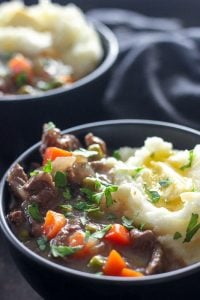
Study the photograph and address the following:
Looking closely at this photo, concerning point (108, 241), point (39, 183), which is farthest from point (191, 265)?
point (39, 183)

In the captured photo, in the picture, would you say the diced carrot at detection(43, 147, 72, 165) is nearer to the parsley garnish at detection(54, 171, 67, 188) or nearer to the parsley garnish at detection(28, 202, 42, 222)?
the parsley garnish at detection(54, 171, 67, 188)

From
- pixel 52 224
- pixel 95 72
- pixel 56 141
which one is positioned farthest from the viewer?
pixel 95 72

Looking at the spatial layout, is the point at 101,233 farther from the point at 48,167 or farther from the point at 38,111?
the point at 38,111

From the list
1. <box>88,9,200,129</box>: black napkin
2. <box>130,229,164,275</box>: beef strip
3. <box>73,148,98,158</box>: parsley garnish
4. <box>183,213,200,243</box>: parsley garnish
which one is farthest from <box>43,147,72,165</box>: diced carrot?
<box>88,9,200,129</box>: black napkin

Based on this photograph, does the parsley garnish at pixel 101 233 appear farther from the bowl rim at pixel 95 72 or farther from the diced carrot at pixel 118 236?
the bowl rim at pixel 95 72

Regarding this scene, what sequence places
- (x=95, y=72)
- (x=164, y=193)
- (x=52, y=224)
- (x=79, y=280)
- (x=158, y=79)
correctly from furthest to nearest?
(x=158, y=79)
(x=95, y=72)
(x=164, y=193)
(x=52, y=224)
(x=79, y=280)

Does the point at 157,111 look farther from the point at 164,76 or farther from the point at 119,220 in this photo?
the point at 119,220

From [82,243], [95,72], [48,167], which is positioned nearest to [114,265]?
[82,243]
